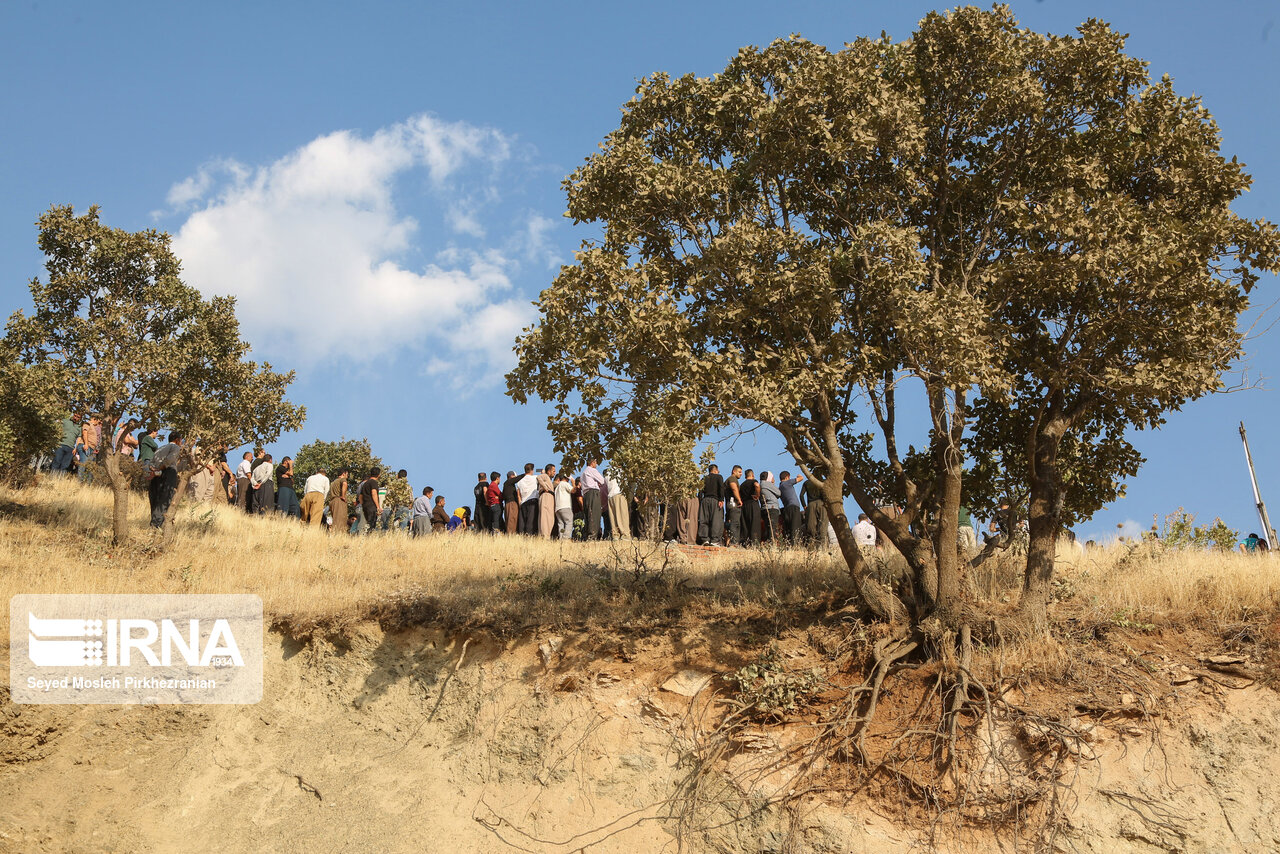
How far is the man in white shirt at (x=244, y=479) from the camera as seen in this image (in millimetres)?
24453

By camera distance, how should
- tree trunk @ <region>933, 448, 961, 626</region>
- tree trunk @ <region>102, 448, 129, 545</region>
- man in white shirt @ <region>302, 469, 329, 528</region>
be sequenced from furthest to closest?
man in white shirt @ <region>302, 469, 329, 528</region>, tree trunk @ <region>102, 448, 129, 545</region>, tree trunk @ <region>933, 448, 961, 626</region>

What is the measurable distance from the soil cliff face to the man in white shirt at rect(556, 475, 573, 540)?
28.0 ft

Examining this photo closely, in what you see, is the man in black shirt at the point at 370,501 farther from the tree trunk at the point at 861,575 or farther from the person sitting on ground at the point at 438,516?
the tree trunk at the point at 861,575

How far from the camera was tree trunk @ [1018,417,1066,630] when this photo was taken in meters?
11.2

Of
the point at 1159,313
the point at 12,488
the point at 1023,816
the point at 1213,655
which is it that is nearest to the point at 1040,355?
the point at 1159,313

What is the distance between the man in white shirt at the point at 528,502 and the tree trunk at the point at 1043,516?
42.1ft

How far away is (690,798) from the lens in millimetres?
10430

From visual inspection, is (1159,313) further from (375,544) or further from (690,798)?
(375,544)

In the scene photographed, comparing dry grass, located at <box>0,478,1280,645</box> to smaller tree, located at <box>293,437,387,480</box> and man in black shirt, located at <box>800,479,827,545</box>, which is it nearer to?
man in black shirt, located at <box>800,479,827,545</box>

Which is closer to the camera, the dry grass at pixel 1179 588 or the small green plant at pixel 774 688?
the small green plant at pixel 774 688

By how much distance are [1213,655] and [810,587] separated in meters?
4.91

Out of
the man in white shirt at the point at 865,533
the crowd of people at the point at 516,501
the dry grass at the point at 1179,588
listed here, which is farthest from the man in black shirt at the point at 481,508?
the dry grass at the point at 1179,588

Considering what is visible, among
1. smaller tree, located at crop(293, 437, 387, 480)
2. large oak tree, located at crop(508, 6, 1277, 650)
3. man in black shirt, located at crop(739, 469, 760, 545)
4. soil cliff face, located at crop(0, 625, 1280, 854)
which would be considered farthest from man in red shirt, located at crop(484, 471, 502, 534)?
smaller tree, located at crop(293, 437, 387, 480)

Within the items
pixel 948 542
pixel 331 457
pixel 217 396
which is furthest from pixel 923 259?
pixel 331 457
